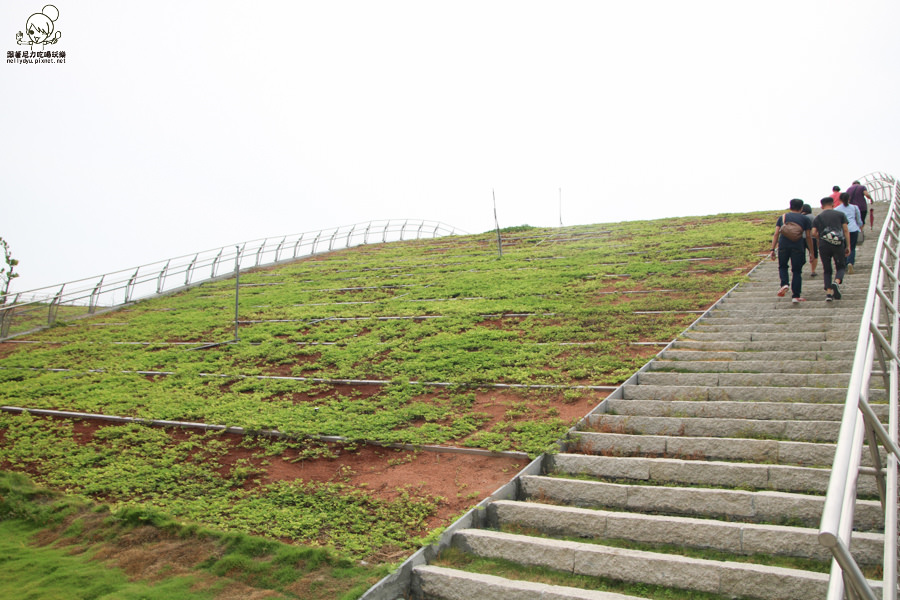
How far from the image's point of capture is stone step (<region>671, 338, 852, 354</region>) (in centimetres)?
913

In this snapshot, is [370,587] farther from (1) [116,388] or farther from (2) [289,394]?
(1) [116,388]

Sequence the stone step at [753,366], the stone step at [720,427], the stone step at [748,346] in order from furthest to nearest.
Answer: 1. the stone step at [748,346]
2. the stone step at [753,366]
3. the stone step at [720,427]

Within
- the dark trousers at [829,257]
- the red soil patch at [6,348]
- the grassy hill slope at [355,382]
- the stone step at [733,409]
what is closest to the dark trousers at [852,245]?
the dark trousers at [829,257]

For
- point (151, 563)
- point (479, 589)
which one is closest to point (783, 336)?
point (479, 589)

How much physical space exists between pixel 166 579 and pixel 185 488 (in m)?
2.18

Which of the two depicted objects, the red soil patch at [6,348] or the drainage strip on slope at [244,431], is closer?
the drainage strip on slope at [244,431]

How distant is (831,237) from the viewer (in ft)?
35.0

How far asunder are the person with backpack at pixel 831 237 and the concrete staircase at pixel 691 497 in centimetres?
188

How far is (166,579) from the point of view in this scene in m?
5.55

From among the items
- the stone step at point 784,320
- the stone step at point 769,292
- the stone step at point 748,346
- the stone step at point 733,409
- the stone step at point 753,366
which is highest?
the stone step at point 769,292

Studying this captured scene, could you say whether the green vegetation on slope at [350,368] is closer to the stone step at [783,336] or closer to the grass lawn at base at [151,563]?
the grass lawn at base at [151,563]

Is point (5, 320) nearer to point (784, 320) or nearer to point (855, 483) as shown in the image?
point (784, 320)

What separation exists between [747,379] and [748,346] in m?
1.71

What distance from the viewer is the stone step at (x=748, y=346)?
30.0 ft
